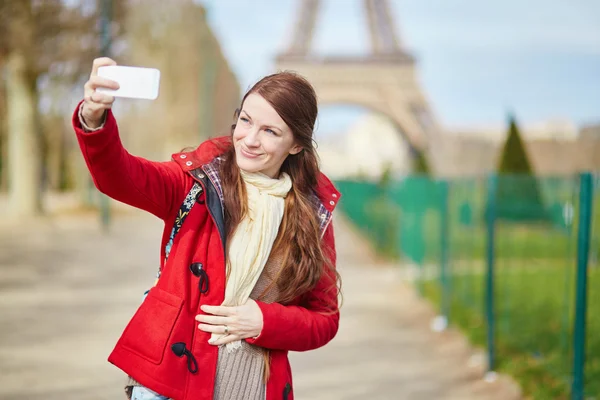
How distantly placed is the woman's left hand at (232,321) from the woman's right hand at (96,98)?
56cm

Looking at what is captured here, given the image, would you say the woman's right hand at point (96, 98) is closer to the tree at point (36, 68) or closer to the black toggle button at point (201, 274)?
the black toggle button at point (201, 274)

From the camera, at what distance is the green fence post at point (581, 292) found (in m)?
3.92

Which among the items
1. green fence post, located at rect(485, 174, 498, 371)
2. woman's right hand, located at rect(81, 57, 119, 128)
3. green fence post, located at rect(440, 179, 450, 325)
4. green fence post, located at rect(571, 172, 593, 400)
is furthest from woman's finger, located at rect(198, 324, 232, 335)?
green fence post, located at rect(440, 179, 450, 325)

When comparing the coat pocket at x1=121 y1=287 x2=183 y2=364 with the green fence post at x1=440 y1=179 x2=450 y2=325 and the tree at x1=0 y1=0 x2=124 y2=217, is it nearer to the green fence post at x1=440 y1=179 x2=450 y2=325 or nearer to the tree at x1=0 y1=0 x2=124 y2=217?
the green fence post at x1=440 y1=179 x2=450 y2=325

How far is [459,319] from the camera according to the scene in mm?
7316

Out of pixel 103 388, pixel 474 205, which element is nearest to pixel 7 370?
pixel 103 388

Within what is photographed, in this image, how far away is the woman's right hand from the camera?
1705 mm

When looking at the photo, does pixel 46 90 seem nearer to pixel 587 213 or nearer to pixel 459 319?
pixel 459 319

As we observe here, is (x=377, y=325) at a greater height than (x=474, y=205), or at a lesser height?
lesser

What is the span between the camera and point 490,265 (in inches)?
223

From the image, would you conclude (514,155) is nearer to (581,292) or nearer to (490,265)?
(490,265)

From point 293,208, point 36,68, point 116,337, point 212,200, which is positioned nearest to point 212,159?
point 212,200

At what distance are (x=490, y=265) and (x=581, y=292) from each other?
1711 mm

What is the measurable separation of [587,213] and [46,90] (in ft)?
55.0
